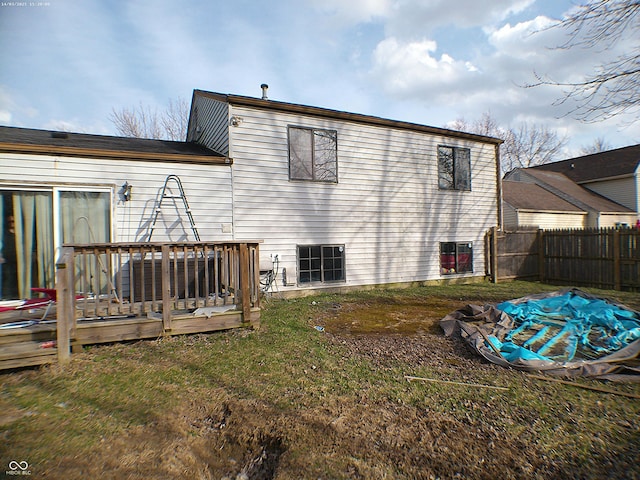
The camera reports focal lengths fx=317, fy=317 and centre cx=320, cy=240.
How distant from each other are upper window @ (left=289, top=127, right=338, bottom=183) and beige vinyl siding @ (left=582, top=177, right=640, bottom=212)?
22.2m

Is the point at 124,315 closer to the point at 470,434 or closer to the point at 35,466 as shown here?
the point at 35,466

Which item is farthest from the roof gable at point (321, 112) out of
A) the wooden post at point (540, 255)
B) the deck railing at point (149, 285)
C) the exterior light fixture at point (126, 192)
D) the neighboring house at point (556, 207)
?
the neighboring house at point (556, 207)

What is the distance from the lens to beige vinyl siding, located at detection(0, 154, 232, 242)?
5652mm

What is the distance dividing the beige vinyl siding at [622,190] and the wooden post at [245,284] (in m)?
25.5

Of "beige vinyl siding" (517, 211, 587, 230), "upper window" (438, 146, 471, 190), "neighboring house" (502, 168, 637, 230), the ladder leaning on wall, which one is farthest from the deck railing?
"beige vinyl siding" (517, 211, 587, 230)

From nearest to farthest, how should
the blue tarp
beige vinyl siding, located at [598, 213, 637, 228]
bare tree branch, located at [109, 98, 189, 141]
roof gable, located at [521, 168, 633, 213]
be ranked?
the blue tarp
beige vinyl siding, located at [598, 213, 637, 228]
roof gable, located at [521, 168, 633, 213]
bare tree branch, located at [109, 98, 189, 141]

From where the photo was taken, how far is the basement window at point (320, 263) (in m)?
8.15

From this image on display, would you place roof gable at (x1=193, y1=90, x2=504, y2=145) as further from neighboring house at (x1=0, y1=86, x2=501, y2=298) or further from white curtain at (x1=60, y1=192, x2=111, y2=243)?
white curtain at (x1=60, y1=192, x2=111, y2=243)

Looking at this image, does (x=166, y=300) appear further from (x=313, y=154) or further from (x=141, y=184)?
(x=313, y=154)

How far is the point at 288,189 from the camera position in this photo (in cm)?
795

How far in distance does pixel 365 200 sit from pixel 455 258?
3893 millimetres

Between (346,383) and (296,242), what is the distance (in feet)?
16.4

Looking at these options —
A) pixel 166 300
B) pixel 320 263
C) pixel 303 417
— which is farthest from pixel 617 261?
pixel 166 300

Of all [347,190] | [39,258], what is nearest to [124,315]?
[39,258]
